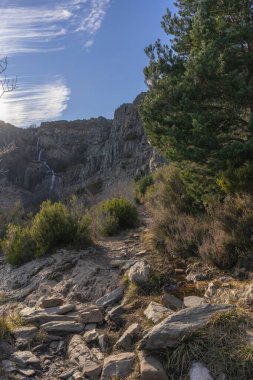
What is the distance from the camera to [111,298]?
5.82 meters

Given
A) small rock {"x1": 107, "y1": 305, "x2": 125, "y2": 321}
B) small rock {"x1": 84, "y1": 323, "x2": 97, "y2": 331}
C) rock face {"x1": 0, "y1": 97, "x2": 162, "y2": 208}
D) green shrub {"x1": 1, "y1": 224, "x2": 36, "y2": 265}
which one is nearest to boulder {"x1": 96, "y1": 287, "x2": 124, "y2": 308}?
small rock {"x1": 107, "y1": 305, "x2": 125, "y2": 321}

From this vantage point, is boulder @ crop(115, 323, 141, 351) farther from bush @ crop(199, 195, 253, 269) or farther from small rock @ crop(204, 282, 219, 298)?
bush @ crop(199, 195, 253, 269)

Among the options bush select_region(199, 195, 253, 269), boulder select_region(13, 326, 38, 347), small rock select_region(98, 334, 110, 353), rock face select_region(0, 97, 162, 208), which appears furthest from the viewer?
rock face select_region(0, 97, 162, 208)

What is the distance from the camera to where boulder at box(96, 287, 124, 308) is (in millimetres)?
5727

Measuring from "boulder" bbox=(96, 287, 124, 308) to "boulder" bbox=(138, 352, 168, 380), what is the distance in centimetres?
184

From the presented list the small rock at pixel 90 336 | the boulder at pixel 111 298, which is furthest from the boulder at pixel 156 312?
the boulder at pixel 111 298

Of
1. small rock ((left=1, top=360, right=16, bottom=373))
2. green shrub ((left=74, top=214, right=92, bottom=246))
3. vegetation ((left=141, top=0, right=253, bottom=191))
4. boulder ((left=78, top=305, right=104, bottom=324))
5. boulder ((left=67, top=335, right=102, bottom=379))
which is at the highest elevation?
vegetation ((left=141, top=0, right=253, bottom=191))

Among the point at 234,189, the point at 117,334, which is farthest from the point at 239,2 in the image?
the point at 117,334

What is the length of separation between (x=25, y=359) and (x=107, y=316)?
128cm

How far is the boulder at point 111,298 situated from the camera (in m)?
5.73

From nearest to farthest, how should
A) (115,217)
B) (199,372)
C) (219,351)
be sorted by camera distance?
(199,372)
(219,351)
(115,217)

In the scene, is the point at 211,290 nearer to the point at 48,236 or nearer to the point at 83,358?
the point at 83,358

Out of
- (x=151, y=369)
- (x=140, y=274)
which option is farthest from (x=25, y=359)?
(x=140, y=274)

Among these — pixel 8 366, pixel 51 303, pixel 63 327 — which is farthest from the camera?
pixel 51 303
